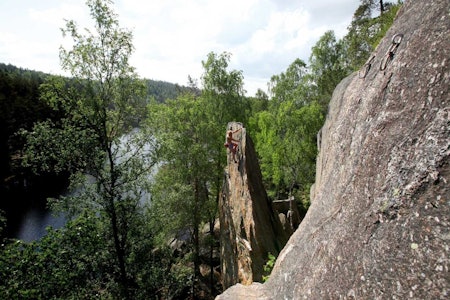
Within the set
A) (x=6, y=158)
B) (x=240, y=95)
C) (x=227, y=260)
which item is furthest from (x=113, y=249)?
(x=6, y=158)

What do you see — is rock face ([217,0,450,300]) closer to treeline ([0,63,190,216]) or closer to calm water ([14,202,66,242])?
calm water ([14,202,66,242])

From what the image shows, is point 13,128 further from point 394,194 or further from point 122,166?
point 394,194

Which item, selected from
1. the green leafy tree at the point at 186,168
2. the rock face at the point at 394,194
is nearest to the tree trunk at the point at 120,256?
the green leafy tree at the point at 186,168

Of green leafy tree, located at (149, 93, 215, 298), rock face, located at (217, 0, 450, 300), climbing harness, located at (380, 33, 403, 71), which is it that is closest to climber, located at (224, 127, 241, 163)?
green leafy tree, located at (149, 93, 215, 298)

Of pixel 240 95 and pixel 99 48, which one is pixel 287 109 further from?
pixel 99 48

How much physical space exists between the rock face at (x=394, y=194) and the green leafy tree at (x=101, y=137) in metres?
9.08

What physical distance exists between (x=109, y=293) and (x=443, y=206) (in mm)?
13625

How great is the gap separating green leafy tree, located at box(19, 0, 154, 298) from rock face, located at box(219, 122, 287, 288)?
4402 mm

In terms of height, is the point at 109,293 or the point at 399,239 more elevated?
the point at 399,239

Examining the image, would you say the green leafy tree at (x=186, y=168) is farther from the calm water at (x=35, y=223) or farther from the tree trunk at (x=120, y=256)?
the calm water at (x=35, y=223)

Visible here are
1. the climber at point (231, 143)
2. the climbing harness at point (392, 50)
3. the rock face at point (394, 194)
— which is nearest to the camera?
the rock face at point (394, 194)

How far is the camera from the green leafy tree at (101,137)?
11398 millimetres

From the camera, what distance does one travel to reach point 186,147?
20.5 m

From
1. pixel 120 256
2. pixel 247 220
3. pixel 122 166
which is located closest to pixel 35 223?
pixel 120 256
